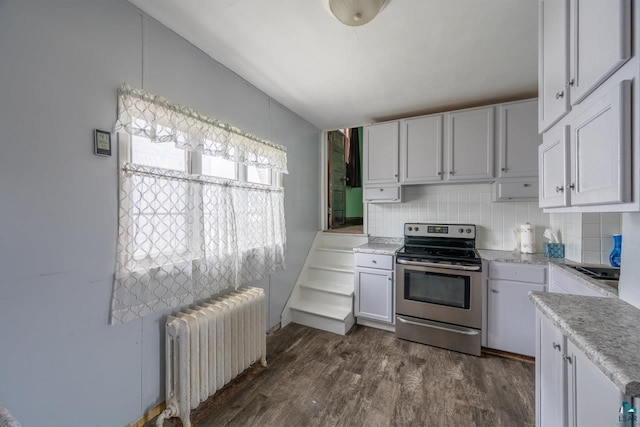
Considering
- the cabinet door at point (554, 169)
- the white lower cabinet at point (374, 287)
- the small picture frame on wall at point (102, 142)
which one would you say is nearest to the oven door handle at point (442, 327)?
the white lower cabinet at point (374, 287)

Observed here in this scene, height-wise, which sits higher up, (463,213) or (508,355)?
(463,213)

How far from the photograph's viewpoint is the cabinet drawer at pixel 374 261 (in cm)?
264

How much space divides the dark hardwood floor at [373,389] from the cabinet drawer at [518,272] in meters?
0.74

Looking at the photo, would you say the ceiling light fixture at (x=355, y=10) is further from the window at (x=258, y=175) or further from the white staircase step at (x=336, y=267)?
the white staircase step at (x=336, y=267)

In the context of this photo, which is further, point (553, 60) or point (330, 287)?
point (330, 287)

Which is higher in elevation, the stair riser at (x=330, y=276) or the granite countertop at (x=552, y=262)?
the granite countertop at (x=552, y=262)

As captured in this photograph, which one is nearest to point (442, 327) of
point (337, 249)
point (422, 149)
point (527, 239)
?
point (527, 239)

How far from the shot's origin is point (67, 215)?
1180mm

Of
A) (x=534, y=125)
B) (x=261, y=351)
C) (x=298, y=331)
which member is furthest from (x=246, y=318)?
(x=534, y=125)

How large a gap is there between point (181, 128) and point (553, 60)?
2126mm

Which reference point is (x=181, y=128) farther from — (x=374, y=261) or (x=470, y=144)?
(x=470, y=144)

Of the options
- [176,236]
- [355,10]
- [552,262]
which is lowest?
[552,262]

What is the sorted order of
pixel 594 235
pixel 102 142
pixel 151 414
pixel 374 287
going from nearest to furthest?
pixel 102 142, pixel 151 414, pixel 594 235, pixel 374 287

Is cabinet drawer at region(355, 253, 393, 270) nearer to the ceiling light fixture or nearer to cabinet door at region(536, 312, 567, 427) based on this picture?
cabinet door at region(536, 312, 567, 427)
